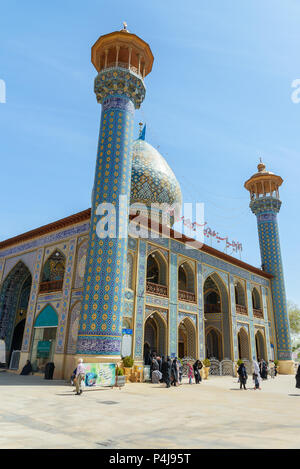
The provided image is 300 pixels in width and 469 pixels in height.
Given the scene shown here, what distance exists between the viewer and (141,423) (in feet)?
18.3

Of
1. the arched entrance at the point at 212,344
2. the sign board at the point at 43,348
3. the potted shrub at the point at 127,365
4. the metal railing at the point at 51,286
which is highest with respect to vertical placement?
the metal railing at the point at 51,286

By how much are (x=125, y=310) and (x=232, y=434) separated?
10.3m

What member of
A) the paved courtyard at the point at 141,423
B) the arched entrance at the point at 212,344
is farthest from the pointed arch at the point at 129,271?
the arched entrance at the point at 212,344

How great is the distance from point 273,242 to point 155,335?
13.4 m

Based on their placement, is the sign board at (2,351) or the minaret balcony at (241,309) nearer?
the sign board at (2,351)

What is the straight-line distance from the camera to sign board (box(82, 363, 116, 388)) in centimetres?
1123

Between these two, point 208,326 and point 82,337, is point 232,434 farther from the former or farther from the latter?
point 208,326

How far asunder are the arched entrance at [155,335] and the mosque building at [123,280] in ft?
0.23

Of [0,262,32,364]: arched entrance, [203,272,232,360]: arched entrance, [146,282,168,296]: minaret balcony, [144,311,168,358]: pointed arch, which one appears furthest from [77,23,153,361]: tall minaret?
[203,272,232,360]: arched entrance

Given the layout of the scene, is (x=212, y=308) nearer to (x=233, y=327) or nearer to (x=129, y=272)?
(x=233, y=327)

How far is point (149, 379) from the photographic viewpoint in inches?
570

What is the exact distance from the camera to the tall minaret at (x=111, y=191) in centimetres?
1262

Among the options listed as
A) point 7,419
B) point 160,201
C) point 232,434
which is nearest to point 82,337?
point 7,419

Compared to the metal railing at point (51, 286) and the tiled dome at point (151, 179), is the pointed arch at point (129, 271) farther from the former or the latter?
the tiled dome at point (151, 179)
